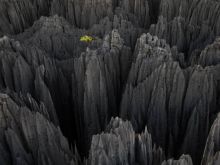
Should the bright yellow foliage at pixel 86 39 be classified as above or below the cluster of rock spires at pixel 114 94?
above

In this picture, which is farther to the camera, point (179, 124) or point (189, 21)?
point (189, 21)

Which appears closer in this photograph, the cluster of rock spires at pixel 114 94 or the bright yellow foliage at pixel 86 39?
the cluster of rock spires at pixel 114 94

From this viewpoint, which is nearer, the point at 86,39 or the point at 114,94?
the point at 114,94

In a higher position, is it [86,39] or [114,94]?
[86,39]

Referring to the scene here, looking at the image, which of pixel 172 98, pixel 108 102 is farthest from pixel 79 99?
pixel 172 98

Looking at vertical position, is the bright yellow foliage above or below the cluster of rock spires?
above

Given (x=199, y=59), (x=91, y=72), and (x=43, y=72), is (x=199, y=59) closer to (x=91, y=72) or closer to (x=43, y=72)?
(x=91, y=72)

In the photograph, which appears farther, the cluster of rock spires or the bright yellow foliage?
the bright yellow foliage

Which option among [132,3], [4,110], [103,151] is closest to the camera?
[103,151]
